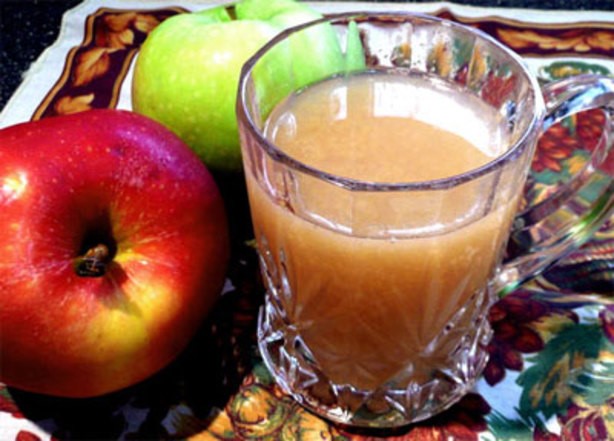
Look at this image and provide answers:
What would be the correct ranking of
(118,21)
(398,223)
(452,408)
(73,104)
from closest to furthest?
(398,223) → (452,408) → (73,104) → (118,21)

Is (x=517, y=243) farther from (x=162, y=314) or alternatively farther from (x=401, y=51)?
(x=162, y=314)

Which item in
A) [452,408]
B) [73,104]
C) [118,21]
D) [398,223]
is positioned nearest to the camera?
[398,223]

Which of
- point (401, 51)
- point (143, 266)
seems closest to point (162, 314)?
point (143, 266)

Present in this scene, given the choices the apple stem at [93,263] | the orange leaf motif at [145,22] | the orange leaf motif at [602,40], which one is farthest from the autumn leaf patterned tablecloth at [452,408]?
the orange leaf motif at [145,22]

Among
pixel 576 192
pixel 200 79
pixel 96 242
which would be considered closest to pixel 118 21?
pixel 200 79

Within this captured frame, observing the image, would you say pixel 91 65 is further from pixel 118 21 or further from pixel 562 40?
pixel 562 40

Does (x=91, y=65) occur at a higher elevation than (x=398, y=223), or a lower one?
lower

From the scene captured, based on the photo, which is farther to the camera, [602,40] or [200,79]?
[602,40]
